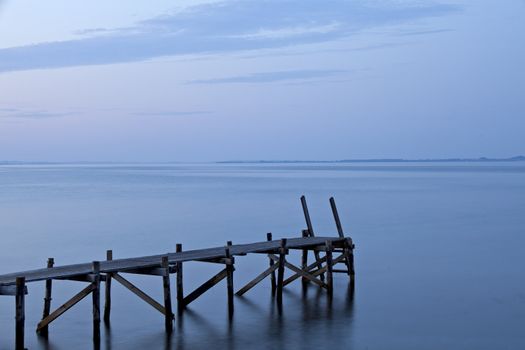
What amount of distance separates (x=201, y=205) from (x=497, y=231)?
21.9m

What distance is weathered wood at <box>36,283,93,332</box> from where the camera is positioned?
12518mm

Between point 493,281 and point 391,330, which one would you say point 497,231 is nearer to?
point 493,281

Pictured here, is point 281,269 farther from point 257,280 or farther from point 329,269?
point 329,269

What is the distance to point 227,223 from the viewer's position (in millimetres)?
37969

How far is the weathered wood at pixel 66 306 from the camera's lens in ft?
41.1

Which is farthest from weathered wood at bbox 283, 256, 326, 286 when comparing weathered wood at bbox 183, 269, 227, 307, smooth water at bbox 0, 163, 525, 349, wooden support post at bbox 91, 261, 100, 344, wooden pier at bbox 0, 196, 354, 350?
wooden support post at bbox 91, 261, 100, 344

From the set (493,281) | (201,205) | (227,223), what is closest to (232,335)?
(493,281)

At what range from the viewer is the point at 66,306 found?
1254 centimetres

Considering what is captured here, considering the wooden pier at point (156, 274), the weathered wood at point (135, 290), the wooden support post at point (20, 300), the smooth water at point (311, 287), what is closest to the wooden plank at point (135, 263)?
the wooden pier at point (156, 274)

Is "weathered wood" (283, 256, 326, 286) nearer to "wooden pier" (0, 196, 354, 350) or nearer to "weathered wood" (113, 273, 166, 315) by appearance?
"wooden pier" (0, 196, 354, 350)

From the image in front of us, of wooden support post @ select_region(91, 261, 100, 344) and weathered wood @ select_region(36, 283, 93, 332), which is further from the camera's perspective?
weathered wood @ select_region(36, 283, 93, 332)

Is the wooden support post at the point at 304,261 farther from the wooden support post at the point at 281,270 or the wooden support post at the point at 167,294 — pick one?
the wooden support post at the point at 167,294

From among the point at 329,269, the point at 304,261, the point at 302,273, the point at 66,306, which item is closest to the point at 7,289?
the point at 66,306

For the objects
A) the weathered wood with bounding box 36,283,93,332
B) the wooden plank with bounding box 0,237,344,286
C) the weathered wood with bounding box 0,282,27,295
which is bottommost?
the weathered wood with bounding box 36,283,93,332
